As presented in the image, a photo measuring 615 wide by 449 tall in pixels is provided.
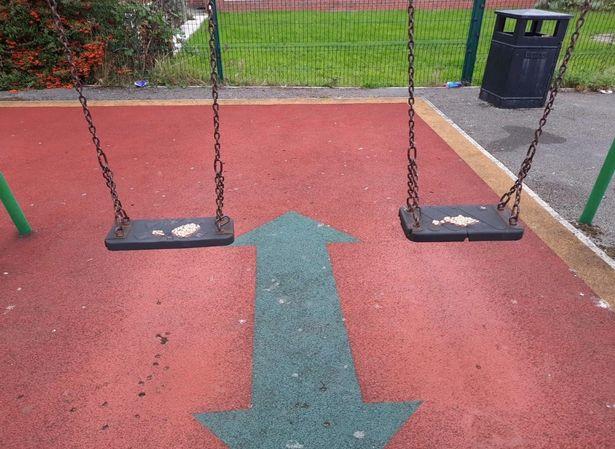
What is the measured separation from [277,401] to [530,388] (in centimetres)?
143

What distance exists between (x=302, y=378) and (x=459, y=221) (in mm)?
1328

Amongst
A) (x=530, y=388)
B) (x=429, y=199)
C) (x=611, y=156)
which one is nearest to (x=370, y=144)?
(x=429, y=199)

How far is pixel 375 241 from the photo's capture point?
154 inches

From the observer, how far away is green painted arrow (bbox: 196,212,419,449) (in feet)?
7.55

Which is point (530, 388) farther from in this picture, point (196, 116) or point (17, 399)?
point (196, 116)

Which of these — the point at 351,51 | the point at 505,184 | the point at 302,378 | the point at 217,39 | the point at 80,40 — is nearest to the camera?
the point at 302,378

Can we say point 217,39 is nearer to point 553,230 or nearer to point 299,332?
point 553,230

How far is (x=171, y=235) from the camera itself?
2.67m

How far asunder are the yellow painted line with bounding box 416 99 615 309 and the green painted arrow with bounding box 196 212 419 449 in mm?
1916

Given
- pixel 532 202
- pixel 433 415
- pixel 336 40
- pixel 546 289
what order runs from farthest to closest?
pixel 336 40
pixel 532 202
pixel 546 289
pixel 433 415

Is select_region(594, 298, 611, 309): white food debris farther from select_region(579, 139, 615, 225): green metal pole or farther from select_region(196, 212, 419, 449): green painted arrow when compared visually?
select_region(196, 212, 419, 449): green painted arrow

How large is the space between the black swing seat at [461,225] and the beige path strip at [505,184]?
44.1 inches

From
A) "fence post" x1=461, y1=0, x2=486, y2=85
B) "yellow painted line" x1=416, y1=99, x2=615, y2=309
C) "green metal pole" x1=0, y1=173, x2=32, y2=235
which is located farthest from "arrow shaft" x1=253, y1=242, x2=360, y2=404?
"fence post" x1=461, y1=0, x2=486, y2=85

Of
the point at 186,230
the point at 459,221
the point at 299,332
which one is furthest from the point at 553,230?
the point at 186,230
